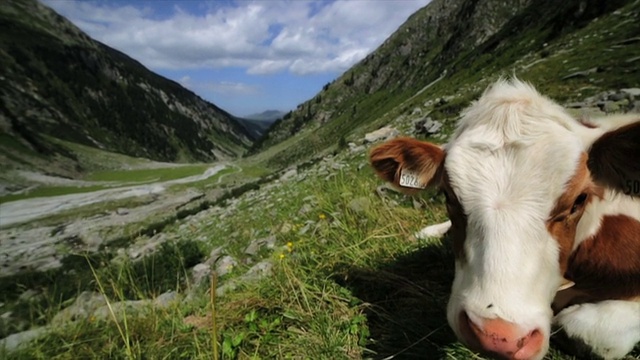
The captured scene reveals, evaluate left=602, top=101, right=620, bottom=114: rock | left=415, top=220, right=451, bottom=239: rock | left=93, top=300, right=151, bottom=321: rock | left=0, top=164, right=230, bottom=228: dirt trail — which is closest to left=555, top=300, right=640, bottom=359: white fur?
left=415, top=220, right=451, bottom=239: rock

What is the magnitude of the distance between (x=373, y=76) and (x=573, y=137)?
142 meters

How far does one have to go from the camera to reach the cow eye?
9.68 feet

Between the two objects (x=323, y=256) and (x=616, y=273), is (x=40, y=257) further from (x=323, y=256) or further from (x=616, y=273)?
(x=616, y=273)

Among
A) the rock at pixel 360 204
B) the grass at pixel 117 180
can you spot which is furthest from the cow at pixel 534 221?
the grass at pixel 117 180

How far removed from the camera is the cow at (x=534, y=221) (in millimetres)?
2547

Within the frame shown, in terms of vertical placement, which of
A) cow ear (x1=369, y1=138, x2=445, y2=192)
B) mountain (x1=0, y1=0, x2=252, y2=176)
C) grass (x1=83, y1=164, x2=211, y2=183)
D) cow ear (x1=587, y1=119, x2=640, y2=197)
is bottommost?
grass (x1=83, y1=164, x2=211, y2=183)

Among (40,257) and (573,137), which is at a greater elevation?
(573,137)

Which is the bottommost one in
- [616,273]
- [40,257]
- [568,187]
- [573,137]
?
[40,257]

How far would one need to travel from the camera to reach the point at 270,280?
175 inches

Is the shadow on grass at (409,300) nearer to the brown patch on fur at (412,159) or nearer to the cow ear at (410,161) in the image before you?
the brown patch on fur at (412,159)

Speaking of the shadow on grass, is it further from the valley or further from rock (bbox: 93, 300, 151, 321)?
rock (bbox: 93, 300, 151, 321)

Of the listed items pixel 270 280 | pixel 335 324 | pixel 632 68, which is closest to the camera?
pixel 335 324

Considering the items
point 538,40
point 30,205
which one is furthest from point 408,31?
point 30,205

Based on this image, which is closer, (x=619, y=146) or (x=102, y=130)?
(x=619, y=146)
